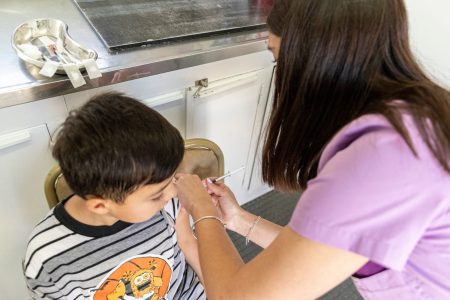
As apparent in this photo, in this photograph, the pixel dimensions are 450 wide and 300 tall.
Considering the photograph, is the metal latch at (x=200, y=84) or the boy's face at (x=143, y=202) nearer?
the boy's face at (x=143, y=202)

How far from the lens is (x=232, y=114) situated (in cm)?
118

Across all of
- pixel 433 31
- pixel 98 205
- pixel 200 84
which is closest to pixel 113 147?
pixel 98 205

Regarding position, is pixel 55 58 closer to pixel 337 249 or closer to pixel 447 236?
pixel 337 249

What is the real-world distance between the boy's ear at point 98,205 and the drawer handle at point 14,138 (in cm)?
26

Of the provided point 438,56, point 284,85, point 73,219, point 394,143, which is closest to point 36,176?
point 73,219

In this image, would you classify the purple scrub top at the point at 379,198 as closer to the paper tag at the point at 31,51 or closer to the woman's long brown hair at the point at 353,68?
the woman's long brown hair at the point at 353,68

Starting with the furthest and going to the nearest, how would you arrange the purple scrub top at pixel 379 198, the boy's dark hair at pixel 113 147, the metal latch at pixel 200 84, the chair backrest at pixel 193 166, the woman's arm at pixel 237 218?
the metal latch at pixel 200 84 < the woman's arm at pixel 237 218 < the chair backrest at pixel 193 166 < the boy's dark hair at pixel 113 147 < the purple scrub top at pixel 379 198

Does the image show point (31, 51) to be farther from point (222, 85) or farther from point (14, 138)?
point (222, 85)

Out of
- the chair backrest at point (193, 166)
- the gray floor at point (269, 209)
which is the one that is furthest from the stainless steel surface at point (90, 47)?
the gray floor at point (269, 209)

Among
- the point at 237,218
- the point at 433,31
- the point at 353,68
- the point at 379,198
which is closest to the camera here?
the point at 379,198

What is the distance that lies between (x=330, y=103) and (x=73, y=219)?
1.69ft

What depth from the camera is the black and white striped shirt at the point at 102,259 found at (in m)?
0.68

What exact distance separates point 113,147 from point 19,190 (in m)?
0.44

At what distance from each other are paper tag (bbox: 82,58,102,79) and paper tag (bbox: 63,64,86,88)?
0.07 feet
